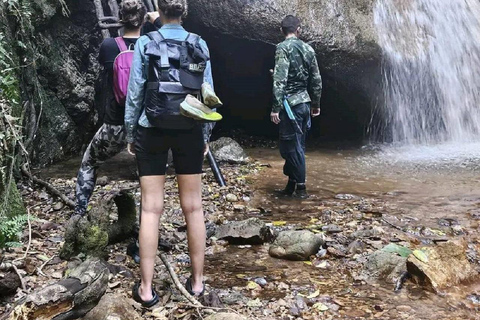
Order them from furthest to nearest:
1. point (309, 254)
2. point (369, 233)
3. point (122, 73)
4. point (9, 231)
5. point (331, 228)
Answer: point (331, 228)
point (369, 233)
point (309, 254)
point (122, 73)
point (9, 231)

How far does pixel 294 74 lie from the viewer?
597 cm

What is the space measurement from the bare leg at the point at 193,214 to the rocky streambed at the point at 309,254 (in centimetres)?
30

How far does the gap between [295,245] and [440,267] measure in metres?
1.14

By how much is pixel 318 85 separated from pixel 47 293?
4.47 metres

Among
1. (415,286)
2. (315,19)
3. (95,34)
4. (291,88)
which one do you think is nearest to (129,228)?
(415,286)

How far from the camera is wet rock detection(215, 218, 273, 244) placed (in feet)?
14.1

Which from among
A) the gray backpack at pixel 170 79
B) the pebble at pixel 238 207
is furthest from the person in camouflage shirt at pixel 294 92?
the gray backpack at pixel 170 79

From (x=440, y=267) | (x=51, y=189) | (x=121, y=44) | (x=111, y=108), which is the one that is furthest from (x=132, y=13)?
(x=440, y=267)

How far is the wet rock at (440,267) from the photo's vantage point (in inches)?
134

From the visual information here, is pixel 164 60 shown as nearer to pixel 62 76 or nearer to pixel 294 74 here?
pixel 294 74

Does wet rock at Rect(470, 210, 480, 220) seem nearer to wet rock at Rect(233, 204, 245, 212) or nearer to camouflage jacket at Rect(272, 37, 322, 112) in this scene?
camouflage jacket at Rect(272, 37, 322, 112)

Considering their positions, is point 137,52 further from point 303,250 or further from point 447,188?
point 447,188

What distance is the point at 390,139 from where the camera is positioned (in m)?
10.7

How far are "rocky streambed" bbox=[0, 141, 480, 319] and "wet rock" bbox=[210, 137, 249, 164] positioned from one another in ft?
5.60
